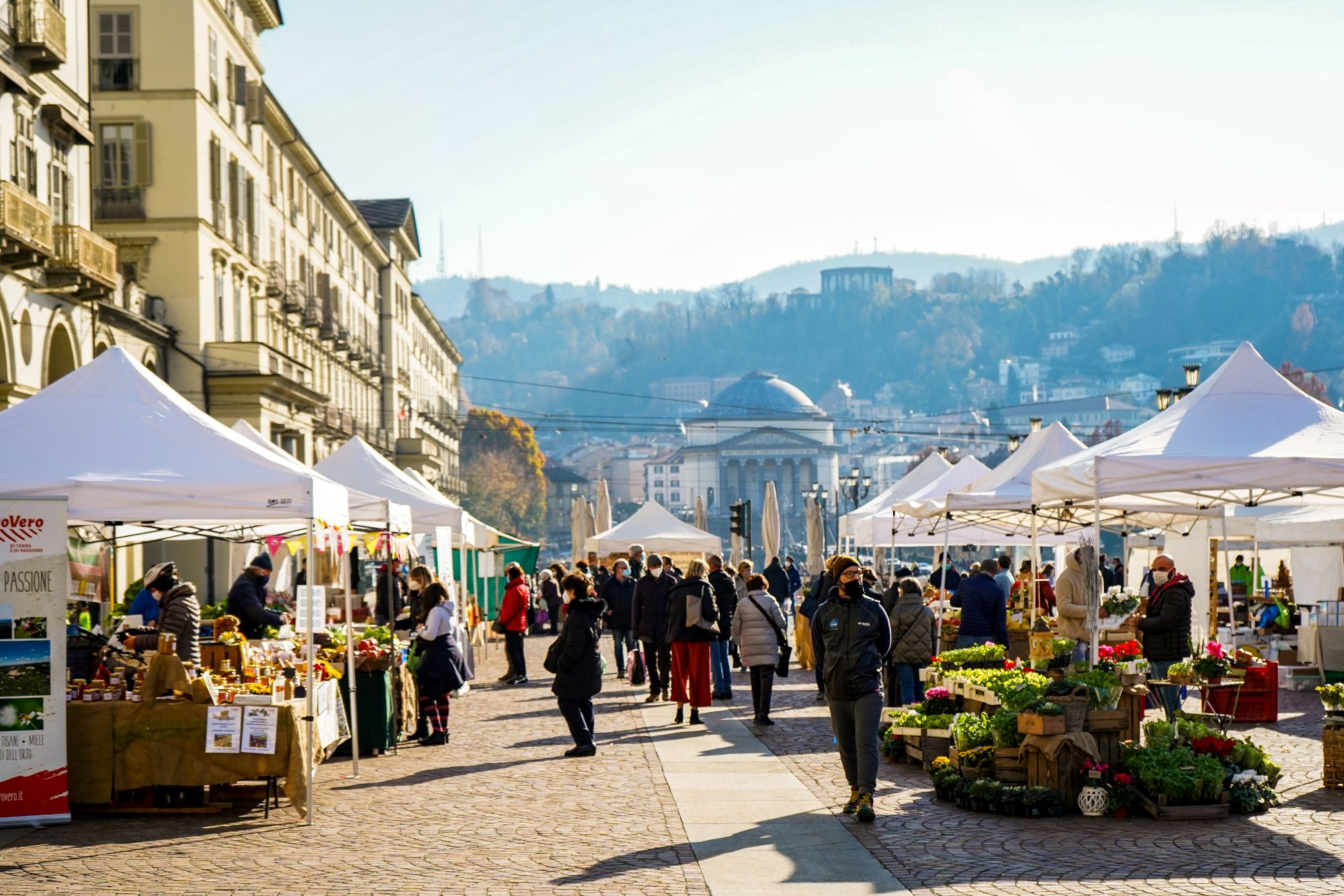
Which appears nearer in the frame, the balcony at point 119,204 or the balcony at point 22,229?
the balcony at point 22,229

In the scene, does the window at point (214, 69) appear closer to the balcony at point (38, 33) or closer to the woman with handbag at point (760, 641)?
the balcony at point (38, 33)

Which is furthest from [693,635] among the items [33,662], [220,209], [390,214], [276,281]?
[390,214]

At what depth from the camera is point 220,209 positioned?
44062 millimetres

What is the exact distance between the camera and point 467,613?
100ft

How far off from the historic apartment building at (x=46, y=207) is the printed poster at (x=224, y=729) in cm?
1616

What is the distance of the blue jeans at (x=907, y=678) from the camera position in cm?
1756

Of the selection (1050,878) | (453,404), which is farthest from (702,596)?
(453,404)

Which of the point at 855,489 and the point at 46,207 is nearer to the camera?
the point at 46,207

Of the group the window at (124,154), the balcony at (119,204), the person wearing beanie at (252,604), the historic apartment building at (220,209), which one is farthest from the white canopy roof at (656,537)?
the person wearing beanie at (252,604)

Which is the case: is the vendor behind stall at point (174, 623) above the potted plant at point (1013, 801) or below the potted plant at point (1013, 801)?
above

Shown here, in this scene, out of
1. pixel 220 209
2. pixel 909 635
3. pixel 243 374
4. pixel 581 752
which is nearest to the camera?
pixel 581 752

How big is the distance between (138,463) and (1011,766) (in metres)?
6.94

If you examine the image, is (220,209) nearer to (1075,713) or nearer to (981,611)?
(981,611)

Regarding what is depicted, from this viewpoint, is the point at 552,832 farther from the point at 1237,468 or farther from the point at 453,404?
the point at 453,404
